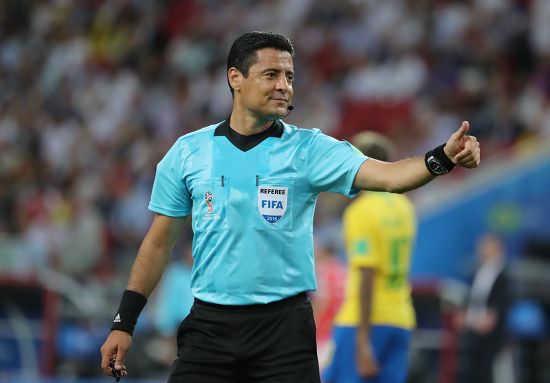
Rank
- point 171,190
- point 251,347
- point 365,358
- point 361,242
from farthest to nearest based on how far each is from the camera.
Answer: point 361,242, point 365,358, point 171,190, point 251,347

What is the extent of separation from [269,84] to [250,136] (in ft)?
0.77

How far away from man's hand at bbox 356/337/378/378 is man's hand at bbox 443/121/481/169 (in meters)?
3.08

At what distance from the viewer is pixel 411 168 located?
462cm

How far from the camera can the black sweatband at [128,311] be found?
5.17 meters

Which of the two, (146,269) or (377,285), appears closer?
(146,269)

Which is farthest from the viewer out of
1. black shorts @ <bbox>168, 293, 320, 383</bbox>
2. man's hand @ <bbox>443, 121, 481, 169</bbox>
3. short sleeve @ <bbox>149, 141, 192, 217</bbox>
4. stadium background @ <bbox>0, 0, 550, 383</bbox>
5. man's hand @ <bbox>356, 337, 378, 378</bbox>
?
stadium background @ <bbox>0, 0, 550, 383</bbox>

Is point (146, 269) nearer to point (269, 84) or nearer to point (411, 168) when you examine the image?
point (269, 84)

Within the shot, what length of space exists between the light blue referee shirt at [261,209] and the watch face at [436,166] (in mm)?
400

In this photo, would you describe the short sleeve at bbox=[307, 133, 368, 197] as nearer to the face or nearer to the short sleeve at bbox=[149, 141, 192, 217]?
the face

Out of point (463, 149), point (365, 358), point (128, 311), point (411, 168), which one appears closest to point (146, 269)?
point (128, 311)

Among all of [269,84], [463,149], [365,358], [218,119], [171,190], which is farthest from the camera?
[218,119]

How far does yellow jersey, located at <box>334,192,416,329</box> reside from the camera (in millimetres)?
7527

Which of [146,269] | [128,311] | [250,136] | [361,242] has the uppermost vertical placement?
[250,136]

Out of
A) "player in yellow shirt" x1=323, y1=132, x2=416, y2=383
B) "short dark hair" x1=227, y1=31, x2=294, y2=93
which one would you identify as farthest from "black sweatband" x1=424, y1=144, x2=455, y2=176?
"player in yellow shirt" x1=323, y1=132, x2=416, y2=383
